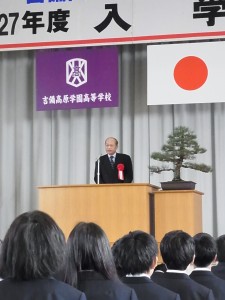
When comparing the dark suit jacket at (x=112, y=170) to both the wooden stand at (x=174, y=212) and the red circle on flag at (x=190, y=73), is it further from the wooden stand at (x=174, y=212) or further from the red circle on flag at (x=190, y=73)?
the red circle on flag at (x=190, y=73)

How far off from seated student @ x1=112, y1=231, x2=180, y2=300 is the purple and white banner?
5.76 m

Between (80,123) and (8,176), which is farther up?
(80,123)

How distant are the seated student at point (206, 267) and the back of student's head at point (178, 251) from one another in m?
0.20

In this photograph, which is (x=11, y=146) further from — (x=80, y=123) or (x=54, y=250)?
(x=54, y=250)

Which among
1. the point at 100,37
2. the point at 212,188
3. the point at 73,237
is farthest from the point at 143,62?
the point at 73,237

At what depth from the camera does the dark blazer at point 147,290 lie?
2.10 metres

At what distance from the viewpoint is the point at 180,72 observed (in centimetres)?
739

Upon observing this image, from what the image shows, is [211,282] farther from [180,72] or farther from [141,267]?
[180,72]

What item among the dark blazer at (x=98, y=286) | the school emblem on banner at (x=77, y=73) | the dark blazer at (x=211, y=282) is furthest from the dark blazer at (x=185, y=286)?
the school emblem on banner at (x=77, y=73)

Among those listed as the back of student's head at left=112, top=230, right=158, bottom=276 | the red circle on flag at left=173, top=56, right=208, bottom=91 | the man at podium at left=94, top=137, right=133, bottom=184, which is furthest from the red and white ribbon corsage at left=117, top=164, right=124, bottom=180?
the back of student's head at left=112, top=230, right=158, bottom=276

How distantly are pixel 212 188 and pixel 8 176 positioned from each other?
2817 millimetres

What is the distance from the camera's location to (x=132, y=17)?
7.29 meters

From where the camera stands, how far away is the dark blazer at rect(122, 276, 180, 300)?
6.89 feet

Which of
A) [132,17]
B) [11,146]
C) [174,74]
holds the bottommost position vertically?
[11,146]
